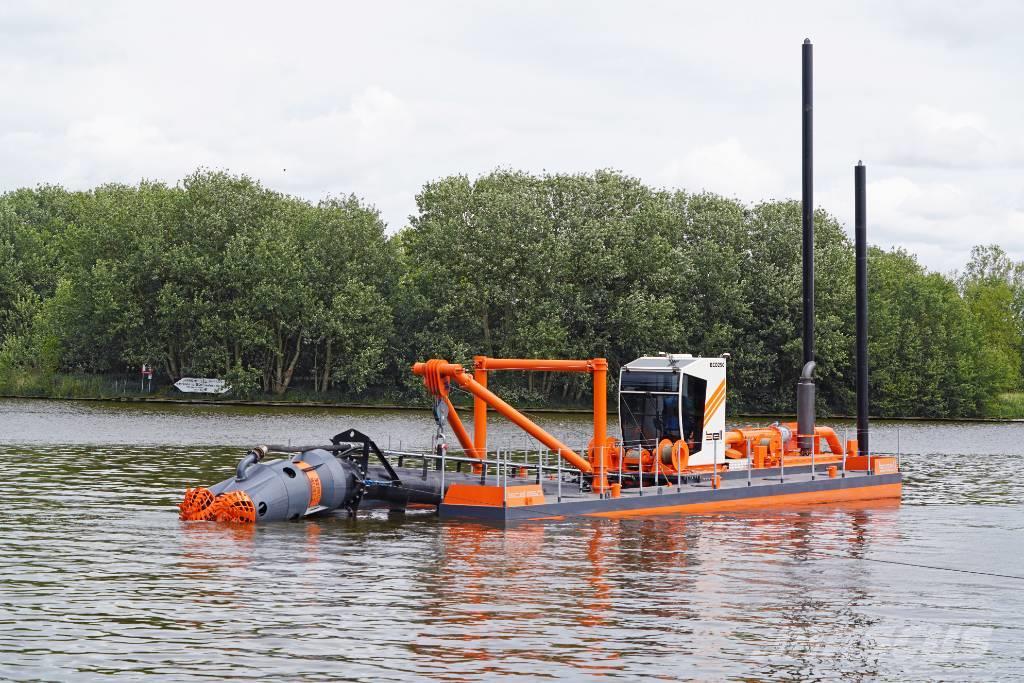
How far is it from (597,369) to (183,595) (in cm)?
1373

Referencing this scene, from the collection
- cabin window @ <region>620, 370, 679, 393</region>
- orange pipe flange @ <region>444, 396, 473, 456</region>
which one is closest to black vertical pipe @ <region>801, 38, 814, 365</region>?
cabin window @ <region>620, 370, 679, 393</region>

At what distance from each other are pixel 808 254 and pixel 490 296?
53709 millimetres

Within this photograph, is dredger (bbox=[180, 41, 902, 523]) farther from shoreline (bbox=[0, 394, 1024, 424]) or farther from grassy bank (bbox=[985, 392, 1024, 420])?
grassy bank (bbox=[985, 392, 1024, 420])

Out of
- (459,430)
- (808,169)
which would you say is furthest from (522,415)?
(808,169)

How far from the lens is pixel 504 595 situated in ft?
77.5

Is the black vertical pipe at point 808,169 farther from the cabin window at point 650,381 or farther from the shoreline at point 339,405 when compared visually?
the shoreline at point 339,405

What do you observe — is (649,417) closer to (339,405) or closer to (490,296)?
(490,296)

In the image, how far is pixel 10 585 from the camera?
2375 cm

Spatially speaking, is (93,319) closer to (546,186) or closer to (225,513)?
(546,186)

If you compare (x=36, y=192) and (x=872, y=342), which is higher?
(x=36, y=192)

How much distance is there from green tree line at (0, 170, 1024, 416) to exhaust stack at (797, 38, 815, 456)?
50.0 meters

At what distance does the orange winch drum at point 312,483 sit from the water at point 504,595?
0.64m

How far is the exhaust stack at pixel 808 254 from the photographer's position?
42.4 metres

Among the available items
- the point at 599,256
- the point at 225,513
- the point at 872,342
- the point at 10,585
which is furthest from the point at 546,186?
the point at 10,585
